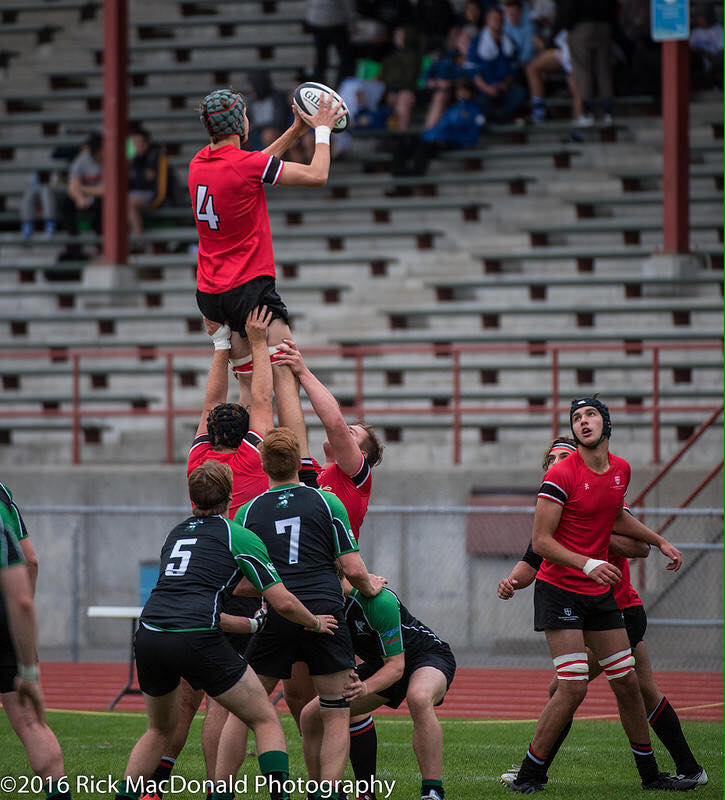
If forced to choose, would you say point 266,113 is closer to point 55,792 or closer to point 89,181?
point 89,181

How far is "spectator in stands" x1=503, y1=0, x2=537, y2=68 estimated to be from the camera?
68.1ft

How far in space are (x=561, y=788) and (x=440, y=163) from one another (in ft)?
43.5

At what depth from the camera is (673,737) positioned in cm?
899

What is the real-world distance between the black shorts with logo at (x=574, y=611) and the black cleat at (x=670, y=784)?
0.90 metres

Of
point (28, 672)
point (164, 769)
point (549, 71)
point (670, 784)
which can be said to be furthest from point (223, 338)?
point (549, 71)

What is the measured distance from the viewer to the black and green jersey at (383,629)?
796cm

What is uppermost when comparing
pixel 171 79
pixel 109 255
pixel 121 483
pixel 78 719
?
pixel 171 79

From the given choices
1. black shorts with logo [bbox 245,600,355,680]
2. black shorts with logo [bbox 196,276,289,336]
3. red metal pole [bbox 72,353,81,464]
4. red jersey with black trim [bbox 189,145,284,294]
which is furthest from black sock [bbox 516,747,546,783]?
red metal pole [bbox 72,353,81,464]

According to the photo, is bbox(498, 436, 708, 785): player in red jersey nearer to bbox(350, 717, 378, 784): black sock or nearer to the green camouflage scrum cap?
bbox(350, 717, 378, 784): black sock

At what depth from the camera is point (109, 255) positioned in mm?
20156

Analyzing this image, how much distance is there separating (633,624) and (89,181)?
13.5 m

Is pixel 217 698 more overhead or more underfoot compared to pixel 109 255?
more underfoot

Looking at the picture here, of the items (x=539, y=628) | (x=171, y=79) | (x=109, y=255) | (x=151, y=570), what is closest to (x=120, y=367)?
(x=109, y=255)

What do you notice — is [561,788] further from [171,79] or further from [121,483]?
[171,79]
